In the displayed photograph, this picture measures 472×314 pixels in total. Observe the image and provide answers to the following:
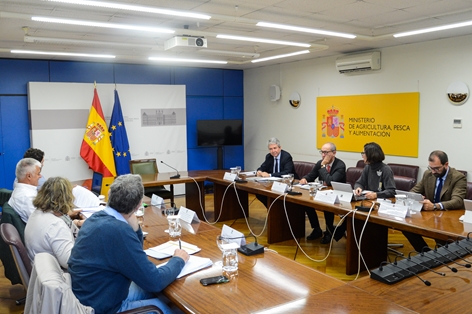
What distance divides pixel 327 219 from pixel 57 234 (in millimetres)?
3207

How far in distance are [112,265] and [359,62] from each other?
513 cm

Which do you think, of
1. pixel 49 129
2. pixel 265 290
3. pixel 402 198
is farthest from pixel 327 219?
pixel 49 129

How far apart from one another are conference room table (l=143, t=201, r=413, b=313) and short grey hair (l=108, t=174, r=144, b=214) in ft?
1.36

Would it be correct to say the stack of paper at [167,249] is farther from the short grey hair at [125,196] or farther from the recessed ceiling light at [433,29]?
the recessed ceiling light at [433,29]

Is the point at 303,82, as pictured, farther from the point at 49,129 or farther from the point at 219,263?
the point at 219,263

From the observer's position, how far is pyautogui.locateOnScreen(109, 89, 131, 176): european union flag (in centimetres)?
687

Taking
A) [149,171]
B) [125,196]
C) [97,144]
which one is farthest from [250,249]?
[97,144]

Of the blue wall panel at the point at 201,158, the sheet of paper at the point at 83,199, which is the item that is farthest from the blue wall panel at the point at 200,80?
the sheet of paper at the point at 83,199

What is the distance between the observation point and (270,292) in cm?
182

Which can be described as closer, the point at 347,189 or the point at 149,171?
the point at 347,189

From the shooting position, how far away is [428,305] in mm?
1624

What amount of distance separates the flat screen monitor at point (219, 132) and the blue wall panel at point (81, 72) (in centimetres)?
184

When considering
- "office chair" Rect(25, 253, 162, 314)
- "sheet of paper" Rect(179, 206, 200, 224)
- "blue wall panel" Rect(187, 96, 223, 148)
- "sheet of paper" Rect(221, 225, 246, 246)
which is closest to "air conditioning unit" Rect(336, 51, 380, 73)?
"blue wall panel" Rect(187, 96, 223, 148)

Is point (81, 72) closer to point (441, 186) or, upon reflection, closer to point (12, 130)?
point (12, 130)
